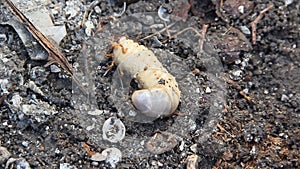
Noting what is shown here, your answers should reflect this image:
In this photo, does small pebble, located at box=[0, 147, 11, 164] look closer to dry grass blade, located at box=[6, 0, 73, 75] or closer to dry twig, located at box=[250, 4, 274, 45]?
dry grass blade, located at box=[6, 0, 73, 75]

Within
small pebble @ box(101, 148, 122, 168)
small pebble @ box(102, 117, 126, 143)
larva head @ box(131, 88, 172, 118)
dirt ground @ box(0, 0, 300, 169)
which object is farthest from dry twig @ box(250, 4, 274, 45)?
small pebble @ box(101, 148, 122, 168)

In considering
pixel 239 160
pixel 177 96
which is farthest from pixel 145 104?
pixel 239 160

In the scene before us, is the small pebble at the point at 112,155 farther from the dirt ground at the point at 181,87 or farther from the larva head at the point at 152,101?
the larva head at the point at 152,101

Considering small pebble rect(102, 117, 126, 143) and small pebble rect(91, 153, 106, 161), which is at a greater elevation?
small pebble rect(102, 117, 126, 143)

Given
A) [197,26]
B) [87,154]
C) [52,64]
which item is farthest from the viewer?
[197,26]

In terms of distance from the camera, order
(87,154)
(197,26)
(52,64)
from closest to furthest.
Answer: (87,154) → (52,64) → (197,26)

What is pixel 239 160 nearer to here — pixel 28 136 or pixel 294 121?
pixel 294 121

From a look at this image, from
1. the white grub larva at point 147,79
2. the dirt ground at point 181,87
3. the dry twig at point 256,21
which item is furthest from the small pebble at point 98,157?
the dry twig at point 256,21
